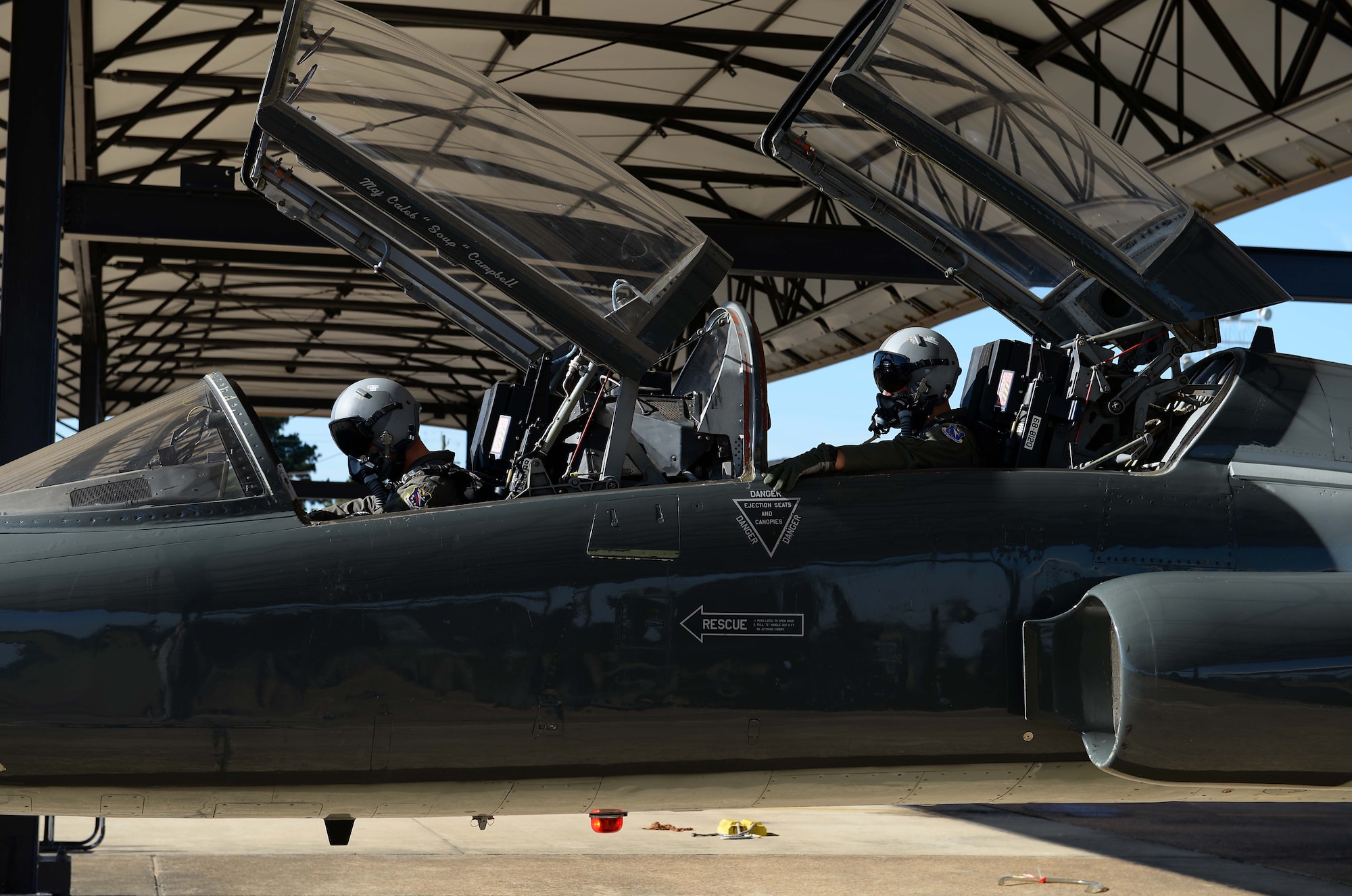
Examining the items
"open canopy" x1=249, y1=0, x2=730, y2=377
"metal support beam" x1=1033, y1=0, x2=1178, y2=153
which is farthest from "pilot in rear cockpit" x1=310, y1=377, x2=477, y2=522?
"metal support beam" x1=1033, y1=0, x2=1178, y2=153

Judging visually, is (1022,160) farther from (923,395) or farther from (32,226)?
(32,226)

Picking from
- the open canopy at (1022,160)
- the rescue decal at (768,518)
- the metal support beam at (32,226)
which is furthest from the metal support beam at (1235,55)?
the metal support beam at (32,226)

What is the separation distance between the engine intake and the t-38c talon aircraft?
1 centimetres

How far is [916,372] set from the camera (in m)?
4.88

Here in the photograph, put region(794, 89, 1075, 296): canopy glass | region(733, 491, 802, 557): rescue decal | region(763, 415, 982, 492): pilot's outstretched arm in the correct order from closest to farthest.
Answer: region(733, 491, 802, 557): rescue decal < region(763, 415, 982, 492): pilot's outstretched arm < region(794, 89, 1075, 296): canopy glass

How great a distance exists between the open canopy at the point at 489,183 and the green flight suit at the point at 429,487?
29.4 inches

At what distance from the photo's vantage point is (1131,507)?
4051 mm

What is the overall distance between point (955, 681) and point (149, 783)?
7.92 feet

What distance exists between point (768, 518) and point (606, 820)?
148 centimetres

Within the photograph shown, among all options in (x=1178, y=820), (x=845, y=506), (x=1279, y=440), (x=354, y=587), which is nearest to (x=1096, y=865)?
(x=1178, y=820)

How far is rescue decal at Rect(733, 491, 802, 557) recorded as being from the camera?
3.73 meters

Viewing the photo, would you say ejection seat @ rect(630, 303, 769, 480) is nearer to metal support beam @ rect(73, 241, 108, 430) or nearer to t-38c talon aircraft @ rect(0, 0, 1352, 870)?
t-38c talon aircraft @ rect(0, 0, 1352, 870)

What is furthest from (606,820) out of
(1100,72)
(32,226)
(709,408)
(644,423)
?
(1100,72)

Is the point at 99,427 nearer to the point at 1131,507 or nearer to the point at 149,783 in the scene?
the point at 149,783
